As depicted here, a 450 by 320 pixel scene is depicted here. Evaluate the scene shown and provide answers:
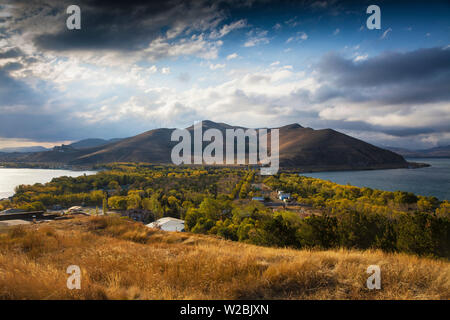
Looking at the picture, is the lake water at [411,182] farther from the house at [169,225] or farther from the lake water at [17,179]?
the lake water at [17,179]

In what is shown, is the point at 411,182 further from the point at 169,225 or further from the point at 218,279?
the point at 218,279

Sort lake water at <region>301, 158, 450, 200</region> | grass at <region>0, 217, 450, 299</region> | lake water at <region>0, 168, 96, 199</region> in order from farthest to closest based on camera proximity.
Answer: lake water at <region>0, 168, 96, 199</region> < lake water at <region>301, 158, 450, 200</region> < grass at <region>0, 217, 450, 299</region>

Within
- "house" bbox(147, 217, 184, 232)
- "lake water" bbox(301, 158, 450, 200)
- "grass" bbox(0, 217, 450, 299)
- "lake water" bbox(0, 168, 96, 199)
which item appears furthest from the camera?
"lake water" bbox(0, 168, 96, 199)

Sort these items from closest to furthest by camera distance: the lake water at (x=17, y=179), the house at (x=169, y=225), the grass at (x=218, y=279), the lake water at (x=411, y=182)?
1. the grass at (x=218, y=279)
2. the house at (x=169, y=225)
3. the lake water at (x=411, y=182)
4. the lake water at (x=17, y=179)

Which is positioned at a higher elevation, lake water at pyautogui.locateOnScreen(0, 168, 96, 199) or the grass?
the grass

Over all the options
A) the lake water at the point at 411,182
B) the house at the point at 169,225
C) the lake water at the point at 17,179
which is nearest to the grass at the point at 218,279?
the house at the point at 169,225

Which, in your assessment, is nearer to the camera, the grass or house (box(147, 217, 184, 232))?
the grass

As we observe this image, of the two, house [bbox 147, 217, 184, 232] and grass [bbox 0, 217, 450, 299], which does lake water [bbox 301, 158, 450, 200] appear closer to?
house [bbox 147, 217, 184, 232]

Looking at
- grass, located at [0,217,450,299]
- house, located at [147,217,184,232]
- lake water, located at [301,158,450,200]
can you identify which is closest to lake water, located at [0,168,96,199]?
house, located at [147,217,184,232]
